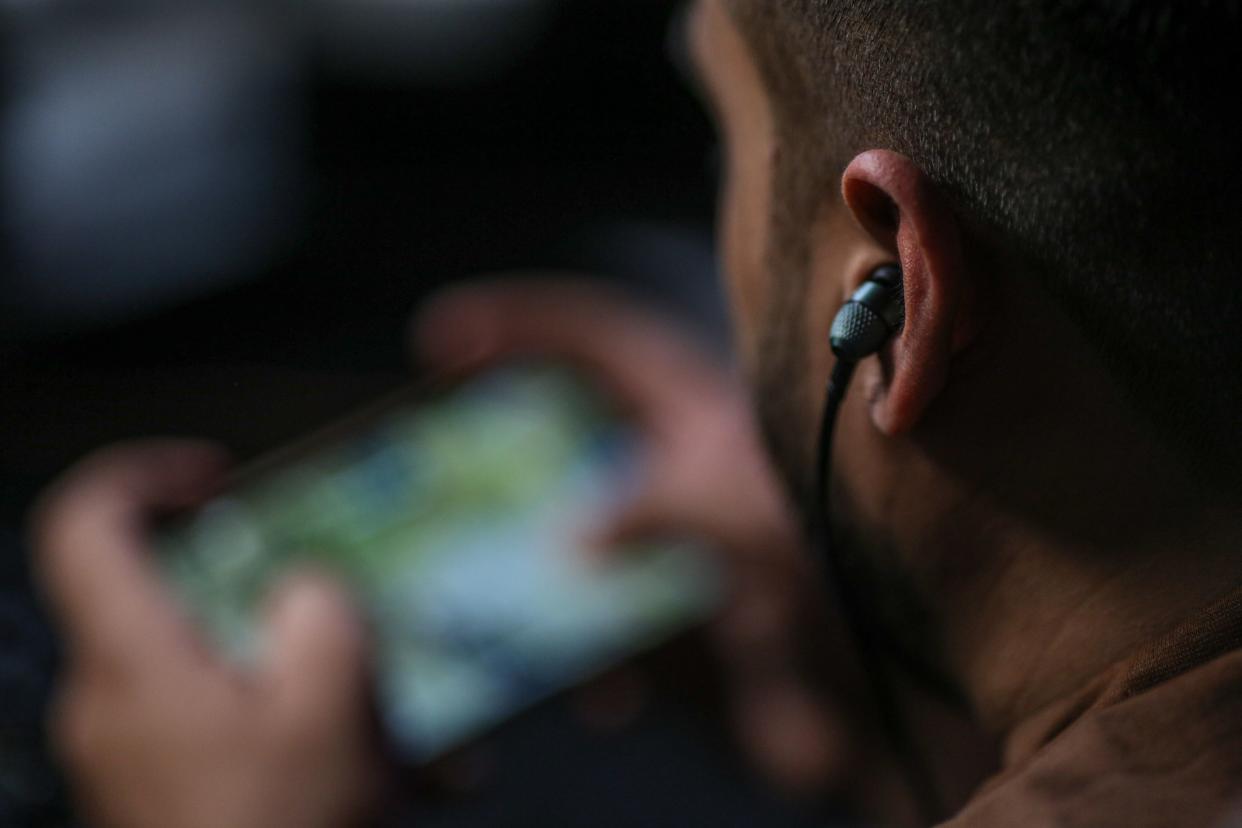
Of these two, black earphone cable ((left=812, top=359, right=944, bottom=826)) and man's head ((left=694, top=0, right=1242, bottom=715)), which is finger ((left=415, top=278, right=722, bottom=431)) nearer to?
black earphone cable ((left=812, top=359, right=944, bottom=826))

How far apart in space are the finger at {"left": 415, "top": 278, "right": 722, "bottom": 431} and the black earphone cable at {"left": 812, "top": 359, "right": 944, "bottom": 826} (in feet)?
1.30

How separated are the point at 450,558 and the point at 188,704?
217 millimetres

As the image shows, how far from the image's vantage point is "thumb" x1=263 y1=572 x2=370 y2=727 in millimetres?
824

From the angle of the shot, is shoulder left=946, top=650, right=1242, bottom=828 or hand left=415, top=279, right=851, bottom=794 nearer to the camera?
shoulder left=946, top=650, right=1242, bottom=828

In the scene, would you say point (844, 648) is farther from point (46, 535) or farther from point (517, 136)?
point (517, 136)

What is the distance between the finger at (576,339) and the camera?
110 cm

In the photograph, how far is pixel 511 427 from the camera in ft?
3.39

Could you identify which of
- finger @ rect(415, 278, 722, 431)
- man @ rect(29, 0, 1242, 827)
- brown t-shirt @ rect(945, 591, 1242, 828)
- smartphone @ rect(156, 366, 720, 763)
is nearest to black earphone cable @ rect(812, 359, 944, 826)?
man @ rect(29, 0, 1242, 827)

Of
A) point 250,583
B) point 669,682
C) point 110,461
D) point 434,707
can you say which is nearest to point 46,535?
point 110,461

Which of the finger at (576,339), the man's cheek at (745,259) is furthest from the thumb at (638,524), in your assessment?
the man's cheek at (745,259)

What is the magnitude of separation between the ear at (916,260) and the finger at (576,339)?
60 centimetres

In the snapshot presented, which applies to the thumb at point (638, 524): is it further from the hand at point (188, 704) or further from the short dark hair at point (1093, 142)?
the short dark hair at point (1093, 142)

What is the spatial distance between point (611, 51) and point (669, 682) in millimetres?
874

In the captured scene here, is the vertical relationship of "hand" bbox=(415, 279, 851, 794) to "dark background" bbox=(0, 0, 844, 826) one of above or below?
below
